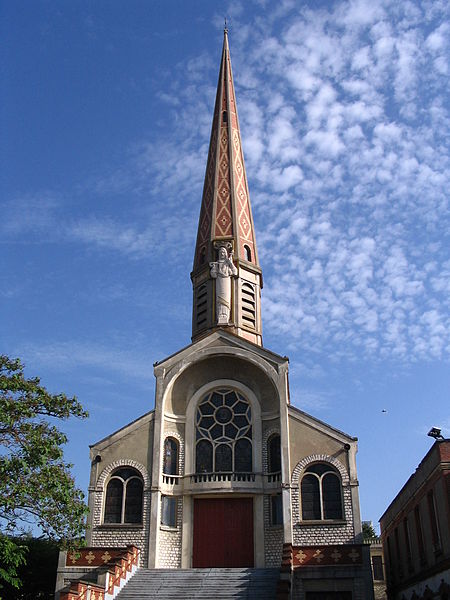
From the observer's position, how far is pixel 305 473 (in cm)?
2595

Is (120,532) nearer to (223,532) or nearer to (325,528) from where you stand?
(223,532)

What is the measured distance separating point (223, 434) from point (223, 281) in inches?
319

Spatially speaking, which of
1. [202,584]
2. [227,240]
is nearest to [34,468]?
[202,584]

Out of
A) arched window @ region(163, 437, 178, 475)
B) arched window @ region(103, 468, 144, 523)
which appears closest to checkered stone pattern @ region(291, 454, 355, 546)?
arched window @ region(163, 437, 178, 475)

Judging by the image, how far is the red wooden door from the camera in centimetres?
2572

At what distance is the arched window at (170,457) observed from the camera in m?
27.2

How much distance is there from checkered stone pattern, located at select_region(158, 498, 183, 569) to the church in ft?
0.12

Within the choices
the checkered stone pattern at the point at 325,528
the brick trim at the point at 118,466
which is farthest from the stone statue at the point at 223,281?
the checkered stone pattern at the point at 325,528

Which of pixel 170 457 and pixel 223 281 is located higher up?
pixel 223 281

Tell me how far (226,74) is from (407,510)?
29.8 m

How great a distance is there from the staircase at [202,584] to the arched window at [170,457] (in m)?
4.27

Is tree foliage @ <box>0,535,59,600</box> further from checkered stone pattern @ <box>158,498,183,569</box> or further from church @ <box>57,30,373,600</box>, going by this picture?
checkered stone pattern @ <box>158,498,183,569</box>

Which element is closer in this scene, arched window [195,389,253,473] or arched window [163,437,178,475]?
arched window [163,437,178,475]

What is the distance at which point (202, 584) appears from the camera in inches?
874
